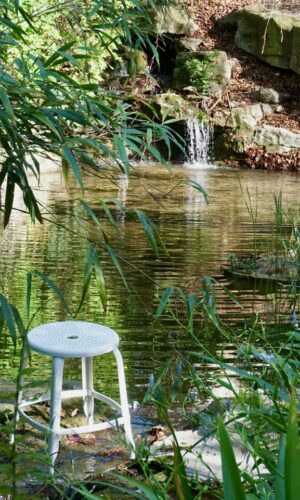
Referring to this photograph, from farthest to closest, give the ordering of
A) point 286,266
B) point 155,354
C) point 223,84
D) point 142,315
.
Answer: point 223,84, point 286,266, point 142,315, point 155,354

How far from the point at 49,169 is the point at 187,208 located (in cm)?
388

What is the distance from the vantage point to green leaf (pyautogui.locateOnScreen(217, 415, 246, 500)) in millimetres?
1118

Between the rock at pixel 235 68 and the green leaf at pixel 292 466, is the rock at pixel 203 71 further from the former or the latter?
the green leaf at pixel 292 466

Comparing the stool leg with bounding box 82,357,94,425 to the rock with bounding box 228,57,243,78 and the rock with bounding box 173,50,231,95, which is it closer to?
the rock with bounding box 173,50,231,95

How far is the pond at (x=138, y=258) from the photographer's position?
4785 millimetres

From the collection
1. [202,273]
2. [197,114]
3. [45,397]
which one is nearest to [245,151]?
[197,114]

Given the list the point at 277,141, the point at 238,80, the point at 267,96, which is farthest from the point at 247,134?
the point at 238,80

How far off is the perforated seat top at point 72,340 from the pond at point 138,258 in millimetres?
232

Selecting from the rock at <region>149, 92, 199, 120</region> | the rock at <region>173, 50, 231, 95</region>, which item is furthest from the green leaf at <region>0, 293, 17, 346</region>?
the rock at <region>173, 50, 231, 95</region>

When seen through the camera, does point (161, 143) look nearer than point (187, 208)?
No

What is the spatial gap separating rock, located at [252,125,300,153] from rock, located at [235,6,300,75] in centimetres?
244

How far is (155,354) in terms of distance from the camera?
16.1ft

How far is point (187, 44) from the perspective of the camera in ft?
57.7

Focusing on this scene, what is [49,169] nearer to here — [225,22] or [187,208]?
[187,208]
